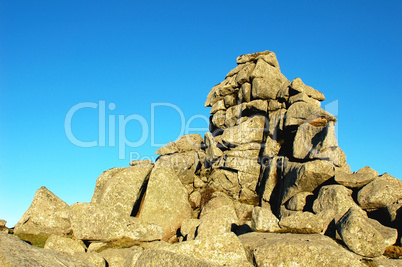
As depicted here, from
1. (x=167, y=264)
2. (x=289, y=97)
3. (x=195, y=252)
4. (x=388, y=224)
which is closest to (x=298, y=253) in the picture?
(x=195, y=252)

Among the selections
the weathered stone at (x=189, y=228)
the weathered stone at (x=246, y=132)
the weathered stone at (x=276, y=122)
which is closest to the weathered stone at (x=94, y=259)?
the weathered stone at (x=189, y=228)

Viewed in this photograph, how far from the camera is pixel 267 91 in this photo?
46.4 m

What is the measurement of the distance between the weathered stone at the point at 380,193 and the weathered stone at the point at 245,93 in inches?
900

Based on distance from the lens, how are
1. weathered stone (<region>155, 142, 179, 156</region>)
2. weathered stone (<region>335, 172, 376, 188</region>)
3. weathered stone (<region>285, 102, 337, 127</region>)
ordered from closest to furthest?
weathered stone (<region>335, 172, 376, 188</region>)
weathered stone (<region>285, 102, 337, 127</region>)
weathered stone (<region>155, 142, 179, 156</region>)

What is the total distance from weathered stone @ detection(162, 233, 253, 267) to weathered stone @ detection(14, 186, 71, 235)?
19.3 meters

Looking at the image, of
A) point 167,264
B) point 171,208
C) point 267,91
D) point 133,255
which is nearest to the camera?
point 167,264

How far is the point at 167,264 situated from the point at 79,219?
17033 mm

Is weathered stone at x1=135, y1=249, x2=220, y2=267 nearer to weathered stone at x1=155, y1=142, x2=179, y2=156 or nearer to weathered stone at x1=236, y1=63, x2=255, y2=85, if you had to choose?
weathered stone at x1=155, y1=142, x2=179, y2=156

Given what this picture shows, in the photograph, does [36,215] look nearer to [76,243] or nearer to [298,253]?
[76,243]

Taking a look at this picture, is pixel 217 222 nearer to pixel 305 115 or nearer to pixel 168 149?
pixel 305 115

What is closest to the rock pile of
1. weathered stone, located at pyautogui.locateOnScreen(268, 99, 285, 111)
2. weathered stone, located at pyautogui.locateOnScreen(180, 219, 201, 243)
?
weathered stone, located at pyautogui.locateOnScreen(268, 99, 285, 111)

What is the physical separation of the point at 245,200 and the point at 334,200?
13.0 m

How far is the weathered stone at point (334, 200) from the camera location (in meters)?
28.2

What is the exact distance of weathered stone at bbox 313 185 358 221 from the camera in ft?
92.5
